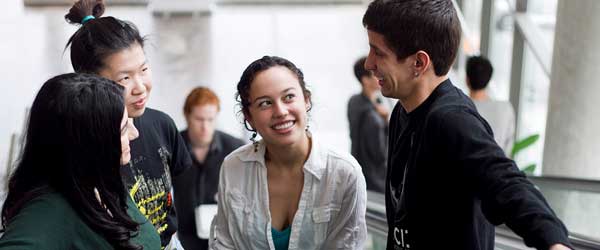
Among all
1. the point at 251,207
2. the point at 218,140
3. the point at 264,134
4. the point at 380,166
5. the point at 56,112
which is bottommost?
the point at 380,166

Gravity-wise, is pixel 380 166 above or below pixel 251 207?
below

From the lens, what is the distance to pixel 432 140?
197cm

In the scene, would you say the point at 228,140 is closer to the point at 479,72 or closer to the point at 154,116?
the point at 479,72

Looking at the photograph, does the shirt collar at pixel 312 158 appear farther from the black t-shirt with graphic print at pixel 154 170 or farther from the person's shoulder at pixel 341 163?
the black t-shirt with graphic print at pixel 154 170

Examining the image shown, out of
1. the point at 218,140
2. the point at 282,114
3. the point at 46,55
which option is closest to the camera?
the point at 282,114

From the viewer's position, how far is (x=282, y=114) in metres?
2.52

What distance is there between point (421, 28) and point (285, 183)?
90cm

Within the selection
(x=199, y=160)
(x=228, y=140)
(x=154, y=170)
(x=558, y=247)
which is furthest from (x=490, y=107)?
(x=558, y=247)

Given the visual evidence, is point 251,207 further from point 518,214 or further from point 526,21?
point 526,21

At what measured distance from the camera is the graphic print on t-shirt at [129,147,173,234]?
2.63 meters

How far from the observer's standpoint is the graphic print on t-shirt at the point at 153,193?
2631mm

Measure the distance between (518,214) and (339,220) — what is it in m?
1.01

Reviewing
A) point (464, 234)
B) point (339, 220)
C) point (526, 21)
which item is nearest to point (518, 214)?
point (464, 234)

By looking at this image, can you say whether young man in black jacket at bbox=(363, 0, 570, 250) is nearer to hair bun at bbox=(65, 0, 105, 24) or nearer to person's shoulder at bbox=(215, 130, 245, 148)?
hair bun at bbox=(65, 0, 105, 24)
